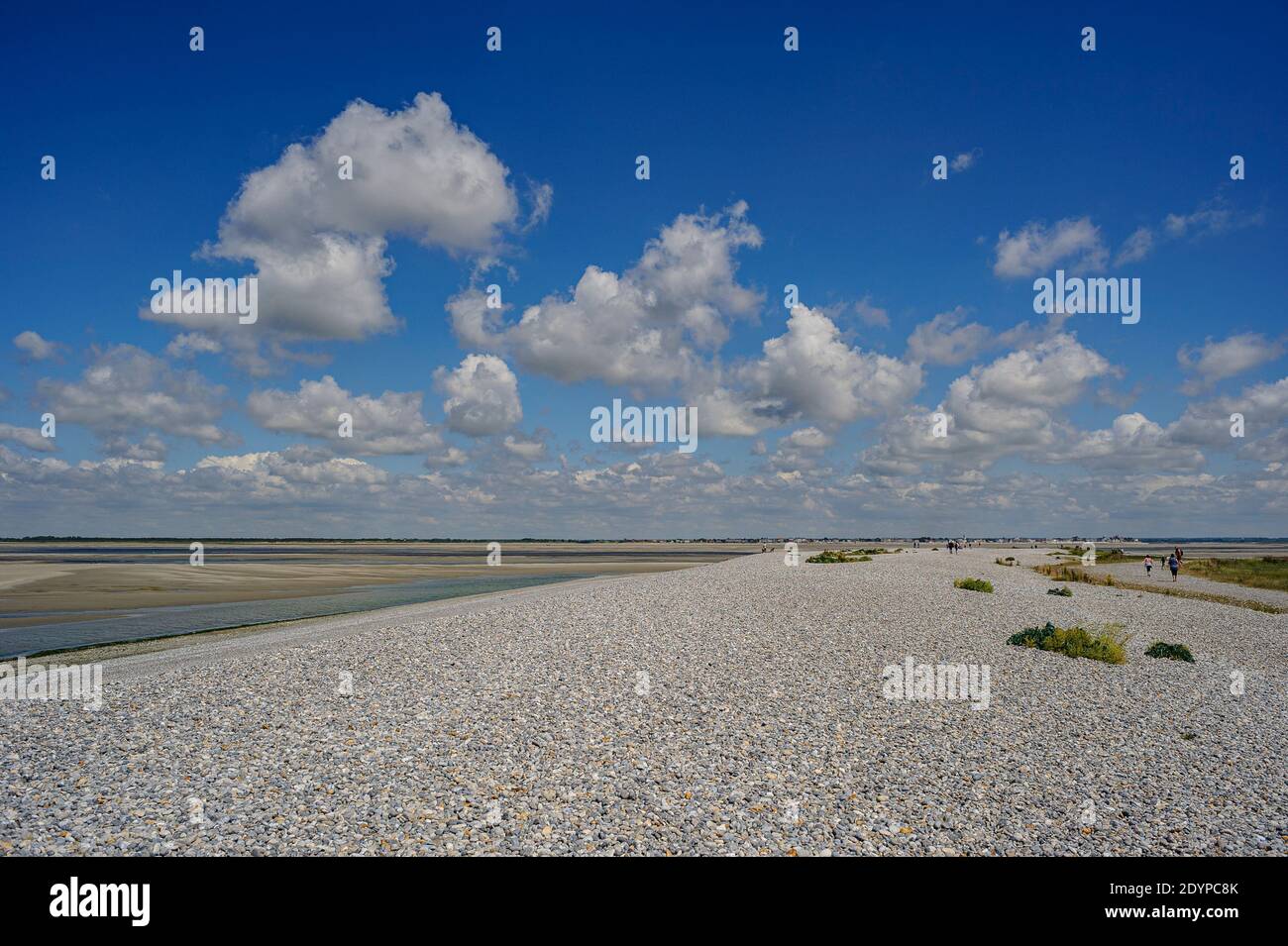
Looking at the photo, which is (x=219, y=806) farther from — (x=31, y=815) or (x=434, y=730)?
(x=434, y=730)

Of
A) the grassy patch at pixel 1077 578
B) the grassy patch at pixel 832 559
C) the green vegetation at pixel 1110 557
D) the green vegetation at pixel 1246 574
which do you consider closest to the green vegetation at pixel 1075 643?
the grassy patch at pixel 1077 578

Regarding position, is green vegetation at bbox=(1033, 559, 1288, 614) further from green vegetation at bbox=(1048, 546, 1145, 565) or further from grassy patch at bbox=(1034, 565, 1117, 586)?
green vegetation at bbox=(1048, 546, 1145, 565)

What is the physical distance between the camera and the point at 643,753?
11.4m

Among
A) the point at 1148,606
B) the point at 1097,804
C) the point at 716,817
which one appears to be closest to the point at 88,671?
the point at 716,817

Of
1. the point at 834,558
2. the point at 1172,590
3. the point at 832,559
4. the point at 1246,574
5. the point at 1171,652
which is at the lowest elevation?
the point at 1246,574

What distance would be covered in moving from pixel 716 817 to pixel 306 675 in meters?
11.9

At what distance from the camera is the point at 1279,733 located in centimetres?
1349

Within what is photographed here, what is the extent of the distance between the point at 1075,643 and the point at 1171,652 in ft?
10.0
